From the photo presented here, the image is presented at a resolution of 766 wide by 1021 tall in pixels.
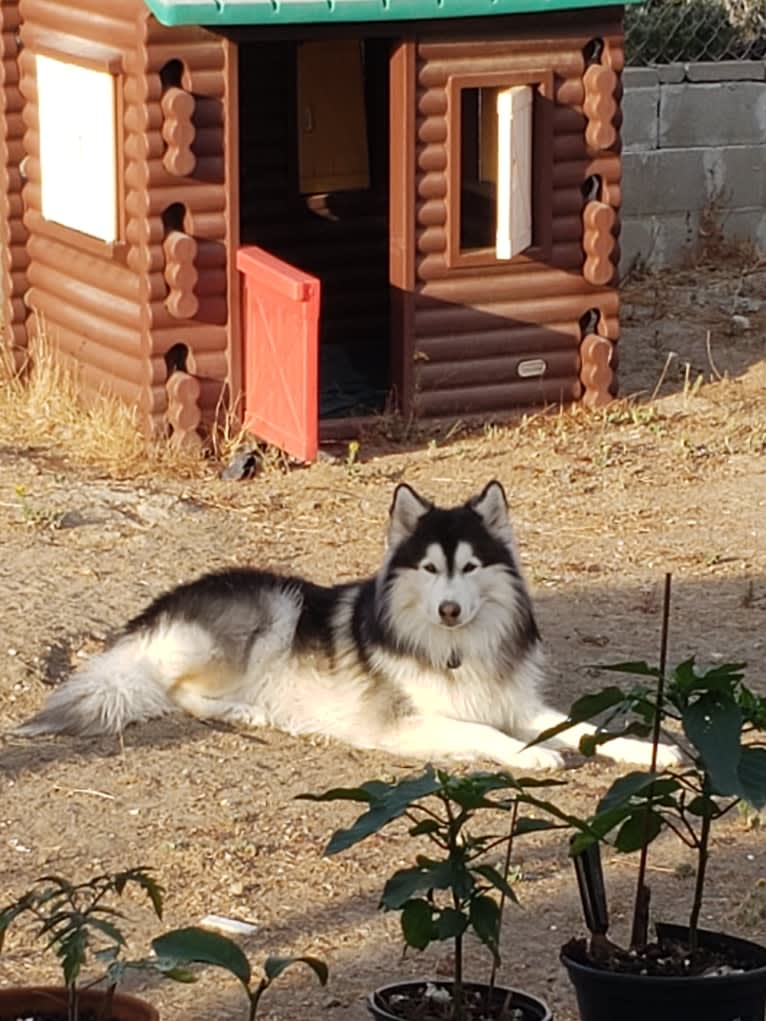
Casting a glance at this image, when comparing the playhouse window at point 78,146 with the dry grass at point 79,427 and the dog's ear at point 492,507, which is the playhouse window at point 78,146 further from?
the dog's ear at point 492,507

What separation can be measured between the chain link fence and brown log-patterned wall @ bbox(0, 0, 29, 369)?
4.59 meters

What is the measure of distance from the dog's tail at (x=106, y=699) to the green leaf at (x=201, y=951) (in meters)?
3.36

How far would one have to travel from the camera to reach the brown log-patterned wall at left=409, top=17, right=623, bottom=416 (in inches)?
422

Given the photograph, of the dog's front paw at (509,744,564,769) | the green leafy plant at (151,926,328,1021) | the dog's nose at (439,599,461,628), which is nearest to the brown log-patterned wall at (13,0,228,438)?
the dog's nose at (439,599,461,628)

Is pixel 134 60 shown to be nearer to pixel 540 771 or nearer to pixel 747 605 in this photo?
pixel 747 605

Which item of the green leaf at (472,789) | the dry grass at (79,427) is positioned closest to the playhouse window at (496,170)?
the dry grass at (79,427)

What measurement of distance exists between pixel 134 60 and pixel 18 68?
1500 millimetres

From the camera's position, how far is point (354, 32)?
34.2ft

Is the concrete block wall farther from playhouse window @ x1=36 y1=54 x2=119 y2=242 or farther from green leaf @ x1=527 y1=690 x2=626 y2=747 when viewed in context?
green leaf @ x1=527 y1=690 x2=626 y2=747

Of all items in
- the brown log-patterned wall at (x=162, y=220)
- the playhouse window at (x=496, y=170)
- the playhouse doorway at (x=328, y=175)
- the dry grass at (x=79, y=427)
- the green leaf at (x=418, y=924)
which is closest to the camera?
the green leaf at (x=418, y=924)

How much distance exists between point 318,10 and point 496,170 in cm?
165

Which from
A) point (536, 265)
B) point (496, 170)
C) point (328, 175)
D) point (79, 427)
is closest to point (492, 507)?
point (79, 427)

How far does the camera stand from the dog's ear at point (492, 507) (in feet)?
23.5

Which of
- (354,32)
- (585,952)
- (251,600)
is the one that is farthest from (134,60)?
(585,952)
